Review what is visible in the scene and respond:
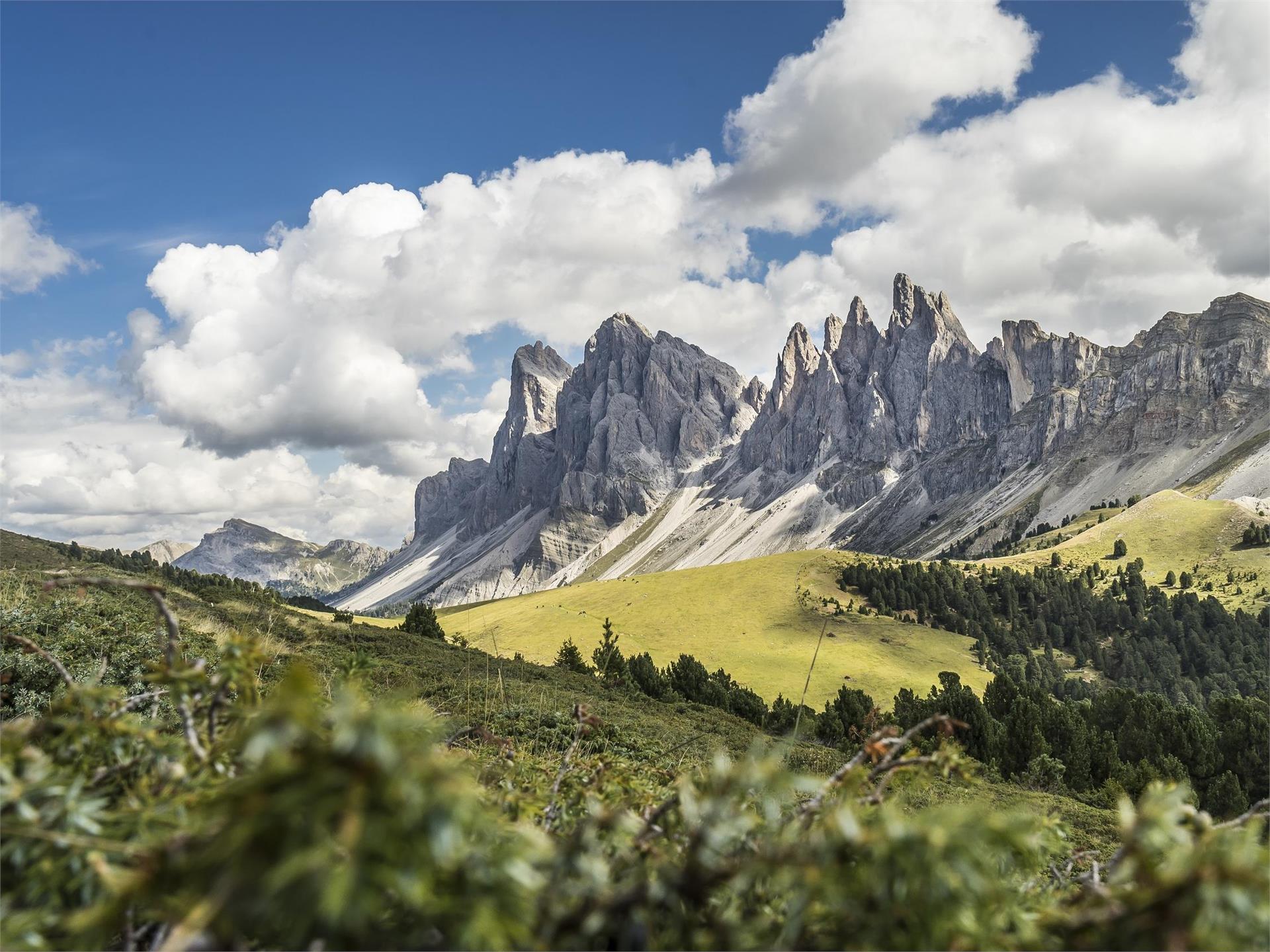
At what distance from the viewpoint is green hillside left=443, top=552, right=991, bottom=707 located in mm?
60125

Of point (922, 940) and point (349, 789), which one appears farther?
point (922, 940)

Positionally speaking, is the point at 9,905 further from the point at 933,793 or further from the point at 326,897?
the point at 933,793

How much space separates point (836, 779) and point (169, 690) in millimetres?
3103

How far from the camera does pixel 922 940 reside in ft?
6.95

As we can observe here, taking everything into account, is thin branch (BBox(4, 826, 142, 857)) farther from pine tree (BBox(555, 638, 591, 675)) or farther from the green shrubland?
pine tree (BBox(555, 638, 591, 675))

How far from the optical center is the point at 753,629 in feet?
248

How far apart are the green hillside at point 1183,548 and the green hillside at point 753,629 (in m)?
41.8

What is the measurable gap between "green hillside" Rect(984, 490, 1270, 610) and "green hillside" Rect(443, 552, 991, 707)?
41.8m

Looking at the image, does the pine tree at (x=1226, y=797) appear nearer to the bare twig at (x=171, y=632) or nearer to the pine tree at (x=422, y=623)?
the bare twig at (x=171, y=632)

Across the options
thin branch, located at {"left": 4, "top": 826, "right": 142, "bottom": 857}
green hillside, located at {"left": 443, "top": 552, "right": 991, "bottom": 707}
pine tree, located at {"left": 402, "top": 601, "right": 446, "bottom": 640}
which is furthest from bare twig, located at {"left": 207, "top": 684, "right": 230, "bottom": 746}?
green hillside, located at {"left": 443, "top": 552, "right": 991, "bottom": 707}

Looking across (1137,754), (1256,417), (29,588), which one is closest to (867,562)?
(1137,754)

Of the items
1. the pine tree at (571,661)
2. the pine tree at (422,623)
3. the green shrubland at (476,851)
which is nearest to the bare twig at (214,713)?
the green shrubland at (476,851)

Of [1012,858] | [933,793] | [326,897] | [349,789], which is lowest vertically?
[933,793]

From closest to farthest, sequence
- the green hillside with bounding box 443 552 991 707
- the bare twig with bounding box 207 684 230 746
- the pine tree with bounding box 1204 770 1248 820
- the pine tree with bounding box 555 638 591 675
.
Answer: the bare twig with bounding box 207 684 230 746 < the pine tree with bounding box 1204 770 1248 820 < the pine tree with bounding box 555 638 591 675 < the green hillside with bounding box 443 552 991 707
